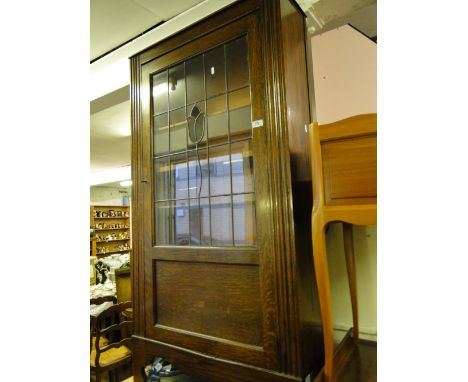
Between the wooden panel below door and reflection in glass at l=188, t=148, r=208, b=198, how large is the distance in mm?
339

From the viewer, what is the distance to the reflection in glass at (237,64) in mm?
1302

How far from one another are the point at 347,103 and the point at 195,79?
33.3 inches

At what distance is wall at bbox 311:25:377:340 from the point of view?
150 cm

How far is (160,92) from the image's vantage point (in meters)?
1.60

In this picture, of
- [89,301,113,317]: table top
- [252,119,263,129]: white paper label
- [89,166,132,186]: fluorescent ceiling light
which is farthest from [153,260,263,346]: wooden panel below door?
[89,166,132,186]: fluorescent ceiling light

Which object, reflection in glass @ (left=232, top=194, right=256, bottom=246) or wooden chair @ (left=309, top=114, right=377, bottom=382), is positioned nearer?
wooden chair @ (left=309, top=114, right=377, bottom=382)

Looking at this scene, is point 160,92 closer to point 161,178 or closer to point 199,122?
point 199,122

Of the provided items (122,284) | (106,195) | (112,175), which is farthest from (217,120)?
(106,195)

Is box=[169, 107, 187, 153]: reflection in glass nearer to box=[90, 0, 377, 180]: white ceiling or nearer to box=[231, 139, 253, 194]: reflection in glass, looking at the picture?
box=[231, 139, 253, 194]: reflection in glass
